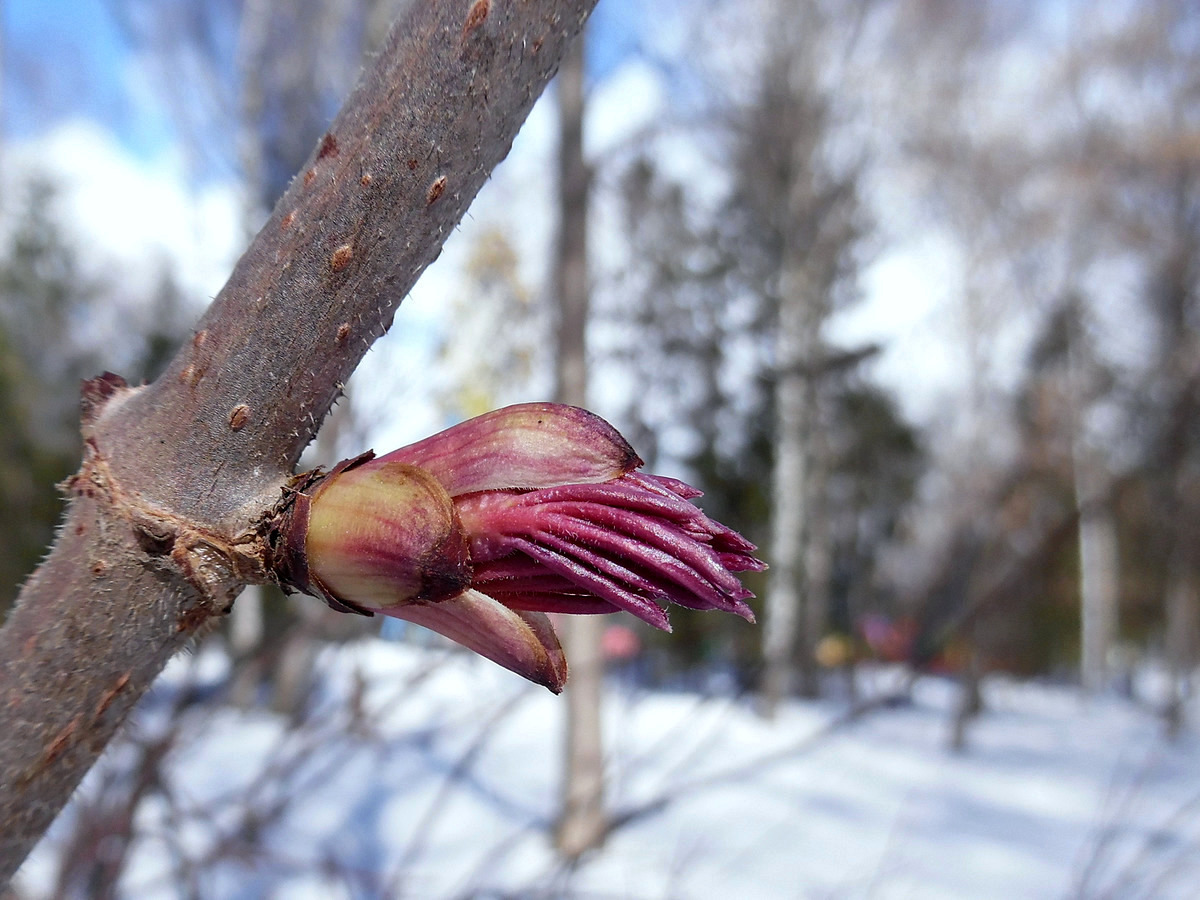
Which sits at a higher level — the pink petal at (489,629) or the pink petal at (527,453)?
the pink petal at (527,453)

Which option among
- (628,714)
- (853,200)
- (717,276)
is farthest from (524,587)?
(717,276)

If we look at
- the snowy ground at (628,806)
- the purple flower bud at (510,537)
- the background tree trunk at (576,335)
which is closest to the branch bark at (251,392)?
Result: the purple flower bud at (510,537)

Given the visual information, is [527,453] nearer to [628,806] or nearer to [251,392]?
[251,392]

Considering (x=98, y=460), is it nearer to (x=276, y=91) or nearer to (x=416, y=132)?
(x=416, y=132)

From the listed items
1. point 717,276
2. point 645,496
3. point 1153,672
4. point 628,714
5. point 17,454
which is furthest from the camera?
point 1153,672

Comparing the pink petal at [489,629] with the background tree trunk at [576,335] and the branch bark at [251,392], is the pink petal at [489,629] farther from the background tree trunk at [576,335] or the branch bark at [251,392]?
the background tree trunk at [576,335]

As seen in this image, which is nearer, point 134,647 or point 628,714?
point 134,647

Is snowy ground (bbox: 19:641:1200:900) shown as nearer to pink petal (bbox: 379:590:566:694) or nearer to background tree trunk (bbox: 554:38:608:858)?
background tree trunk (bbox: 554:38:608:858)
